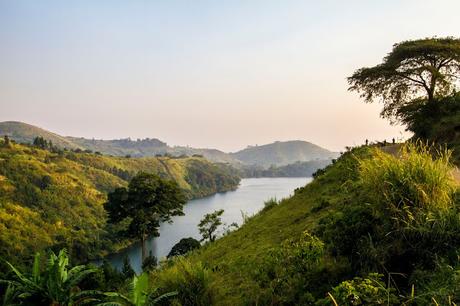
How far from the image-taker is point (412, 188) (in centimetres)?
567

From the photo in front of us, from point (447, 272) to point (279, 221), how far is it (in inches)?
336

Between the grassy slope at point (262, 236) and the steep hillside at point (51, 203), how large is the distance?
7413cm

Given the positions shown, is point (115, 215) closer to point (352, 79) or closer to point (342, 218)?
point (352, 79)

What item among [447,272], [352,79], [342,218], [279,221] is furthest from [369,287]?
[352,79]

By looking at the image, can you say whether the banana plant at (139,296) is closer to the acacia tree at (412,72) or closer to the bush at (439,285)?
the bush at (439,285)

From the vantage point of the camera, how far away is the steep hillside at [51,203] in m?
98.4

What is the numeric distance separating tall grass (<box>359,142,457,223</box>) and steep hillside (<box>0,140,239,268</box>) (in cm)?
8190

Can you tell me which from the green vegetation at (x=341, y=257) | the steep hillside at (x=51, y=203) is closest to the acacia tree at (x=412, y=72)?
the green vegetation at (x=341, y=257)

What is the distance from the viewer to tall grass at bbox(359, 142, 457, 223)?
550 centimetres

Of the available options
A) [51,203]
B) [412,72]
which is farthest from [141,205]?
[51,203]

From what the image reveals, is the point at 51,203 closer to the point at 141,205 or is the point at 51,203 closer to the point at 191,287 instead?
the point at 141,205

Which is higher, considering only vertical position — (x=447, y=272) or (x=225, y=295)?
(x=447, y=272)

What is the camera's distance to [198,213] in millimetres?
140875

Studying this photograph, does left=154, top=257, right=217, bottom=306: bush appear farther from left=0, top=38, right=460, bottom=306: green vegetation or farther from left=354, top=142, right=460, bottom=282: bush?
left=354, top=142, right=460, bottom=282: bush
